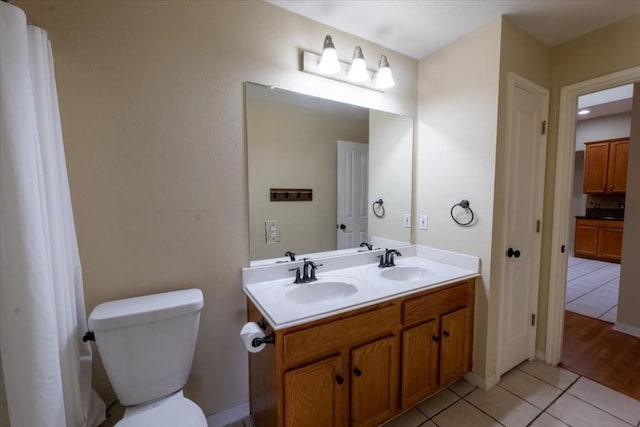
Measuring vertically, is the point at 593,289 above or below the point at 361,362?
below

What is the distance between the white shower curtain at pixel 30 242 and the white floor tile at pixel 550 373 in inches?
109

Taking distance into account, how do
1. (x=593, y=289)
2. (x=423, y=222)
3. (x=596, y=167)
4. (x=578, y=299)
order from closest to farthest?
(x=423, y=222) < (x=578, y=299) < (x=593, y=289) < (x=596, y=167)

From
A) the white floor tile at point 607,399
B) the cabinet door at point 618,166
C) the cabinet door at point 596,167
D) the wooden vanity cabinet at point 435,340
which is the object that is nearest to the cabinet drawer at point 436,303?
the wooden vanity cabinet at point 435,340

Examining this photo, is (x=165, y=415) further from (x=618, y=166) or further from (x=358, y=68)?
(x=618, y=166)

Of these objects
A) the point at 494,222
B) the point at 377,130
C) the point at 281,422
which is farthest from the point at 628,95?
the point at 281,422

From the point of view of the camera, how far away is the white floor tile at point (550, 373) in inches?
76.0

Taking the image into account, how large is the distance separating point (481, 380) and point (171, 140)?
245 centimetres

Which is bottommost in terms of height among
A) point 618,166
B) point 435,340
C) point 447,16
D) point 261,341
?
point 435,340

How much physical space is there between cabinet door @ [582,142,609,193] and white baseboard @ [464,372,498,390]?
5.52 m

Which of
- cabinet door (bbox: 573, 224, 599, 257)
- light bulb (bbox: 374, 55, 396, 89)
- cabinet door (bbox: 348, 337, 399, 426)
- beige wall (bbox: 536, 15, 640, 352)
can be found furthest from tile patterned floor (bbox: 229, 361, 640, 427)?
cabinet door (bbox: 573, 224, 599, 257)

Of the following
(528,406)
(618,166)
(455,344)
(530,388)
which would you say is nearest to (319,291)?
(455,344)

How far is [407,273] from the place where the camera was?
200 centimetres

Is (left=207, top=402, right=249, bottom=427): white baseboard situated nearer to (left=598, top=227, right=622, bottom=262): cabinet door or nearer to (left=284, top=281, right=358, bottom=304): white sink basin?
(left=284, top=281, right=358, bottom=304): white sink basin

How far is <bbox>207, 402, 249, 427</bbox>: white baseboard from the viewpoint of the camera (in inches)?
61.2
